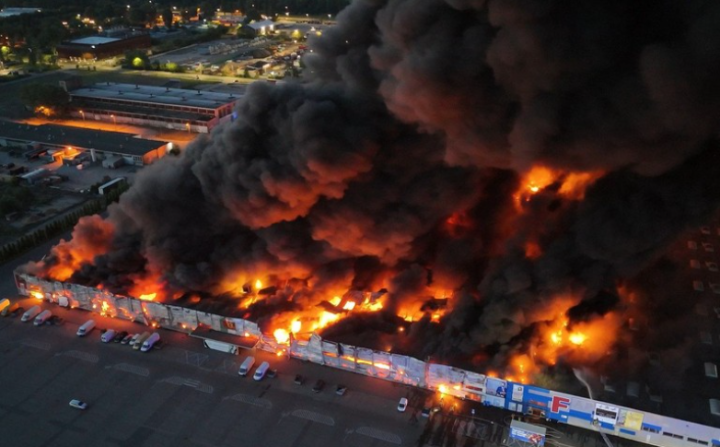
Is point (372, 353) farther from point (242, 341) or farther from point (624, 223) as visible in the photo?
point (624, 223)

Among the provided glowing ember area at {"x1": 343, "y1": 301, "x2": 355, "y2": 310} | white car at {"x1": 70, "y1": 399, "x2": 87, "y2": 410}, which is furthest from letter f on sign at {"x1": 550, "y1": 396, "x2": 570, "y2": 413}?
white car at {"x1": 70, "y1": 399, "x2": 87, "y2": 410}

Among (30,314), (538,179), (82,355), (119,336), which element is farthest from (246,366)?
(538,179)

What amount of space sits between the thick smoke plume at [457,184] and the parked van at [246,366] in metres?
2.21

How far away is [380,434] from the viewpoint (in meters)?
24.8

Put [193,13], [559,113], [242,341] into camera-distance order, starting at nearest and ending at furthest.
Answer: [559,113]
[242,341]
[193,13]

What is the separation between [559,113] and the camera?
24.4 m

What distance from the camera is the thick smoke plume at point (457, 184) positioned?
22.9 meters

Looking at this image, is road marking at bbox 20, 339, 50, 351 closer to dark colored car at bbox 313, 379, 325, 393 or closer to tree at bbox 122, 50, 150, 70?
dark colored car at bbox 313, 379, 325, 393

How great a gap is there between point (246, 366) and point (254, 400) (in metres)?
2.12

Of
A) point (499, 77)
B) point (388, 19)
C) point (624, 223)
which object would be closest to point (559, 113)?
point (499, 77)

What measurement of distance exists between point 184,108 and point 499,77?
5138cm

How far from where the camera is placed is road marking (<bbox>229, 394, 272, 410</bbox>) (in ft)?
87.0

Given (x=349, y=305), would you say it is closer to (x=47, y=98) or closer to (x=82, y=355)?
(x=82, y=355)

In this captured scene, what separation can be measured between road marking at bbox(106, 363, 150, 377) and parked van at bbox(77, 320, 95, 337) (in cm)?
352
